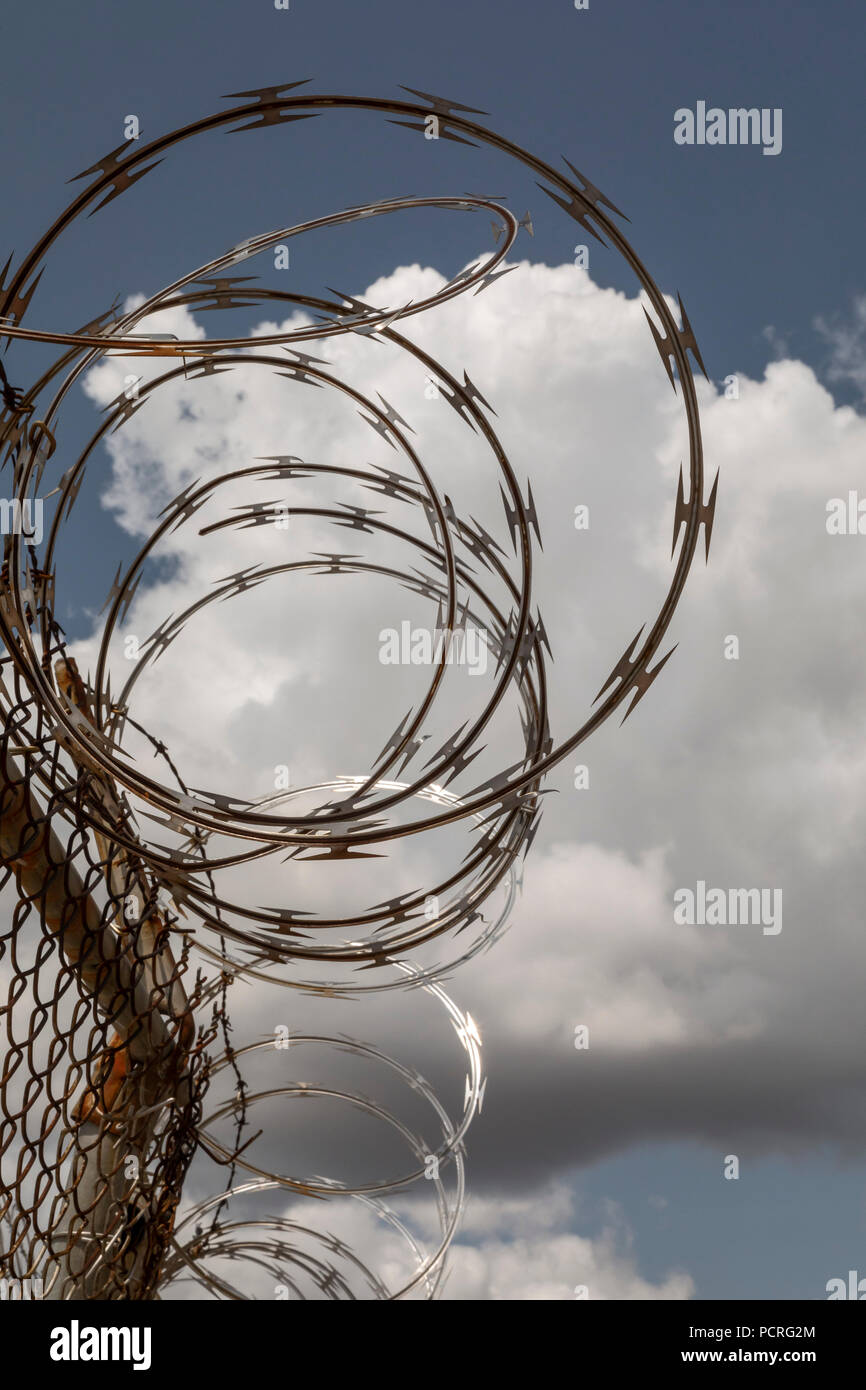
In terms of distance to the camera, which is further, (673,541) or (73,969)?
(673,541)

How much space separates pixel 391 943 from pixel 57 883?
58.0 inches

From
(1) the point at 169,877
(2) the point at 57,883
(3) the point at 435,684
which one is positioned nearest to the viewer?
(2) the point at 57,883

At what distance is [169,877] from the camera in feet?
12.6

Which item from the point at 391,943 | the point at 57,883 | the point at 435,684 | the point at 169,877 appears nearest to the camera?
the point at 57,883

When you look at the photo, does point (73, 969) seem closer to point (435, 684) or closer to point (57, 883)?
point (57, 883)

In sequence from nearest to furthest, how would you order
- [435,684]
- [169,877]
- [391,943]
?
[169,877], [391,943], [435,684]
